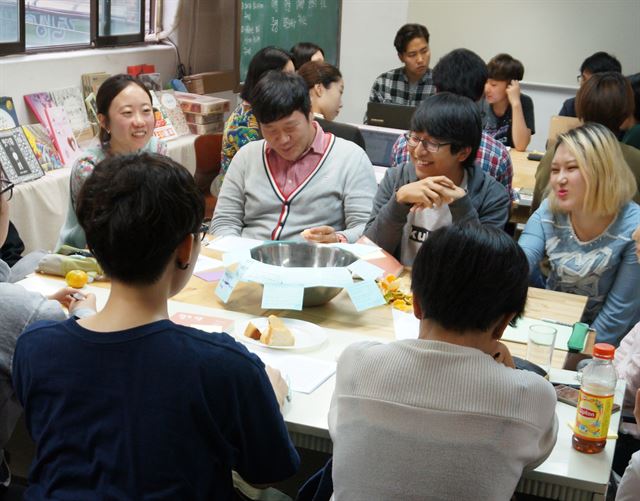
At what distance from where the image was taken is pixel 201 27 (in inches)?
229

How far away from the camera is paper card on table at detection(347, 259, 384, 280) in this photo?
7.46 feet

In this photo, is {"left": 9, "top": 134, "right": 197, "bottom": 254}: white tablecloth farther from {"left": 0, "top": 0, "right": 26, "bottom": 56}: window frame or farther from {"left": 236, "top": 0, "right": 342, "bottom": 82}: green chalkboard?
{"left": 236, "top": 0, "right": 342, "bottom": 82}: green chalkboard

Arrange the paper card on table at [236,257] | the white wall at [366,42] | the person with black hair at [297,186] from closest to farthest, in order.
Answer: the paper card on table at [236,257] → the person with black hair at [297,186] → the white wall at [366,42]

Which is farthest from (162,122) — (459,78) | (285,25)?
(459,78)

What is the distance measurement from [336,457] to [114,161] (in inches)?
25.3

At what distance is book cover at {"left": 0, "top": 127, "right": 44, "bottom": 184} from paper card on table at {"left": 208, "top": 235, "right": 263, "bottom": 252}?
5.22 feet

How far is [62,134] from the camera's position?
440 centimetres

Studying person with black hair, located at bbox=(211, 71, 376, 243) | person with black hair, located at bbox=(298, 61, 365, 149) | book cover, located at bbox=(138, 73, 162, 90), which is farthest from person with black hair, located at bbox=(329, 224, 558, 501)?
book cover, located at bbox=(138, 73, 162, 90)

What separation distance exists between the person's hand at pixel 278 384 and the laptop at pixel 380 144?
2631 millimetres

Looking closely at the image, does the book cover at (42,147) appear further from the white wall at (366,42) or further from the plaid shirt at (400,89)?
the white wall at (366,42)

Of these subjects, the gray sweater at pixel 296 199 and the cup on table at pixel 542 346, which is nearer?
the cup on table at pixel 542 346

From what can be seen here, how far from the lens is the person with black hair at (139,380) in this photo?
130 centimetres

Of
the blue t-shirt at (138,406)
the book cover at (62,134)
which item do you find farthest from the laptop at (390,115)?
the blue t-shirt at (138,406)

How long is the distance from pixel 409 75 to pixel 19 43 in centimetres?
261
